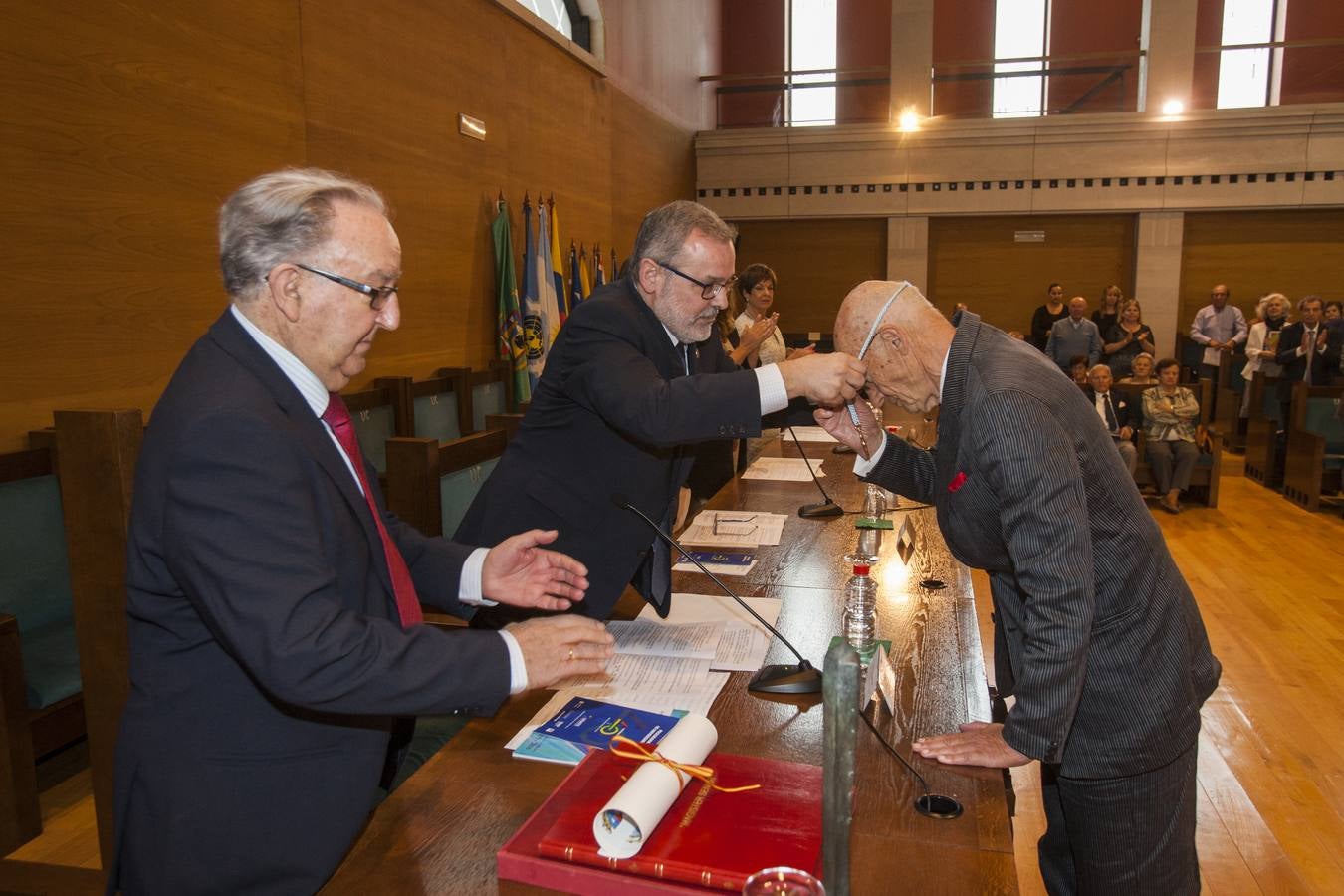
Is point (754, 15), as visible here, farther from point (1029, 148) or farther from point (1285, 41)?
point (1285, 41)

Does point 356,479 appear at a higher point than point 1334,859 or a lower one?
higher

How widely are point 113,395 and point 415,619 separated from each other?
102 inches

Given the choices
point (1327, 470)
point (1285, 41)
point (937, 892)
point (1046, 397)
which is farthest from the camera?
point (1285, 41)

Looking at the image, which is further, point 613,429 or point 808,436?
point 808,436

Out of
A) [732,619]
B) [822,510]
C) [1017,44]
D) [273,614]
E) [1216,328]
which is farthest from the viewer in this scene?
[1017,44]

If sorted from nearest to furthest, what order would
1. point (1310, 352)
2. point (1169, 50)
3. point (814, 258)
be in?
point (1310, 352) → point (1169, 50) → point (814, 258)

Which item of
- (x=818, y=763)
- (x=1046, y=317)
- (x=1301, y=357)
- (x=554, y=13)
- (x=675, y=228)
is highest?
(x=554, y=13)

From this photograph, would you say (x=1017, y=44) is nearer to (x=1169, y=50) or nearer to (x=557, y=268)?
(x=1169, y=50)

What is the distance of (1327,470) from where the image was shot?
6.73 meters

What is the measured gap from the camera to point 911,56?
34.6 feet

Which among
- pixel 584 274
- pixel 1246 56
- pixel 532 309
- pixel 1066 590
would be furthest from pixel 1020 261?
pixel 1066 590

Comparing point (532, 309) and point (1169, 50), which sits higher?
point (1169, 50)

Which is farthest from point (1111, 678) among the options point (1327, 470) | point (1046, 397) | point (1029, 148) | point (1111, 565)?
point (1029, 148)

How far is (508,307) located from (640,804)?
541cm
